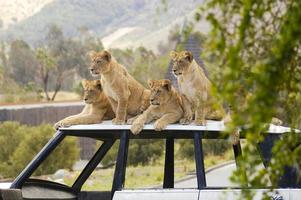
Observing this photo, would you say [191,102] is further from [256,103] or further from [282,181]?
[256,103]

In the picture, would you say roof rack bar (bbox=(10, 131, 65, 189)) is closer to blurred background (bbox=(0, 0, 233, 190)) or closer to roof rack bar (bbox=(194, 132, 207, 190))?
roof rack bar (bbox=(194, 132, 207, 190))

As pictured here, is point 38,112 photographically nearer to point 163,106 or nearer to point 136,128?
point 163,106

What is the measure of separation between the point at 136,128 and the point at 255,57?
3.07 m

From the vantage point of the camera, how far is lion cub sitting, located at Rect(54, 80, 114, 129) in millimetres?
7473

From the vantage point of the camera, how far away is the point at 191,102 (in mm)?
7777

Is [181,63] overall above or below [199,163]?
above

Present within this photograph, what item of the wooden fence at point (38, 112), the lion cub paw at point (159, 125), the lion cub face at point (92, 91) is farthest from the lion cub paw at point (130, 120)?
the wooden fence at point (38, 112)

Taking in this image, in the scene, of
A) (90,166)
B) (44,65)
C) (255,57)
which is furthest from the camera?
(44,65)

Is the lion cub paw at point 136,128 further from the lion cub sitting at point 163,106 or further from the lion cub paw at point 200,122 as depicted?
the lion cub paw at point 200,122

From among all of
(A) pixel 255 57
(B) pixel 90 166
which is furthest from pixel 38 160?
(A) pixel 255 57

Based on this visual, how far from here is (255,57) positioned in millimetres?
4000

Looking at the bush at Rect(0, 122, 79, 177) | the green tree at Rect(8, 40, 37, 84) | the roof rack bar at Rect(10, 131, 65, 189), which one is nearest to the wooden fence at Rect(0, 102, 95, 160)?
the bush at Rect(0, 122, 79, 177)

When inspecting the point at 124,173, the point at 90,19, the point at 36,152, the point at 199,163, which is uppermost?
the point at 199,163

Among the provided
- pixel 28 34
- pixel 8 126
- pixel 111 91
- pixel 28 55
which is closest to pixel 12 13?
pixel 28 34
